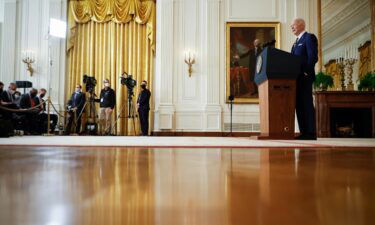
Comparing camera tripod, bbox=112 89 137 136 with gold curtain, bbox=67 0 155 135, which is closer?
camera tripod, bbox=112 89 137 136

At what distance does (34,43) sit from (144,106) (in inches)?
120

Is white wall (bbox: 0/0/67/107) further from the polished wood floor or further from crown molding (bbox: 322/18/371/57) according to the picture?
the polished wood floor

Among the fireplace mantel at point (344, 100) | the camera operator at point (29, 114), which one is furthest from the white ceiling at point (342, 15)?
the camera operator at point (29, 114)

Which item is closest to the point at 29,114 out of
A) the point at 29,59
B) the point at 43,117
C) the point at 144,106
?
the point at 43,117

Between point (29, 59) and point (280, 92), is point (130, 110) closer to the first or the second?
point (29, 59)

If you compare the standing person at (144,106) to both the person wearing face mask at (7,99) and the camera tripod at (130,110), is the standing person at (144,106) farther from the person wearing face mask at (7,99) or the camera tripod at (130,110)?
the person wearing face mask at (7,99)

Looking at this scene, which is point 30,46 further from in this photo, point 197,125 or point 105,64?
point 197,125

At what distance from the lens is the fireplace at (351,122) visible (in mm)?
6523

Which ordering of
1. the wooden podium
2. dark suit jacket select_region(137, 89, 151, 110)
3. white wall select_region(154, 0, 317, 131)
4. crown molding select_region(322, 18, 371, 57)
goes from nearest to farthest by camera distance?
the wooden podium, dark suit jacket select_region(137, 89, 151, 110), white wall select_region(154, 0, 317, 131), crown molding select_region(322, 18, 371, 57)

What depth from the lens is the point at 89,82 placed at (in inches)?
302

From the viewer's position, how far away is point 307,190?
1.54 feet

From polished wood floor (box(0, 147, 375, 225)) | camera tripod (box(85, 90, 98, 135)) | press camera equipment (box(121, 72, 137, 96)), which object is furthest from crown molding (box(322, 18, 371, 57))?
polished wood floor (box(0, 147, 375, 225))

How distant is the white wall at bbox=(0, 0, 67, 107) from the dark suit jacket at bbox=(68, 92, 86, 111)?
500 millimetres

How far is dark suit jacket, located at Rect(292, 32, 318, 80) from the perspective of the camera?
134 inches
